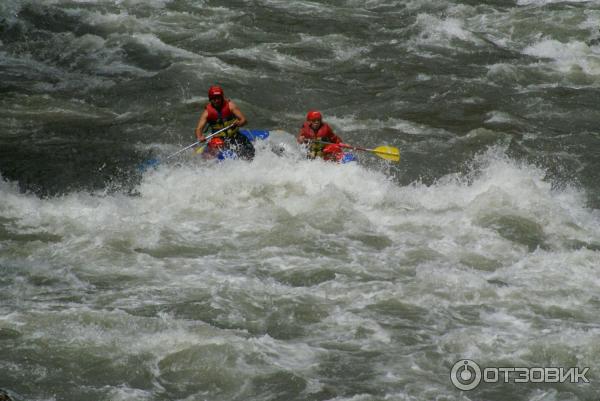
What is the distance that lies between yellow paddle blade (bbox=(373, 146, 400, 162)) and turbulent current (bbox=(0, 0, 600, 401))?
18 centimetres

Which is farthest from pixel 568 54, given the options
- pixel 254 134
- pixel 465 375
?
pixel 465 375

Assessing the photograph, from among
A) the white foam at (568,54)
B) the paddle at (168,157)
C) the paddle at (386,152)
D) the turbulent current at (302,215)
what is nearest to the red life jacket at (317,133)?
the paddle at (386,152)

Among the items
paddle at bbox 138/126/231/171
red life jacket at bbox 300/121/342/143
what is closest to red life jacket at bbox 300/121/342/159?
red life jacket at bbox 300/121/342/143

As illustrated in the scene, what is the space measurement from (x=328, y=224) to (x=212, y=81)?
5476 mm

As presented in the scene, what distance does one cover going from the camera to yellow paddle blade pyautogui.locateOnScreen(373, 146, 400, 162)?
10352 millimetres

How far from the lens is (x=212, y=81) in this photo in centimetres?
1356

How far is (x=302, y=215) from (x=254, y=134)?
7.13 feet

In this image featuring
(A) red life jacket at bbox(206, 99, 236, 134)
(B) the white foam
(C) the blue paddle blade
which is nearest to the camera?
(A) red life jacket at bbox(206, 99, 236, 134)

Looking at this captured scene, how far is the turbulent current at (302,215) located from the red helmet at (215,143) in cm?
33

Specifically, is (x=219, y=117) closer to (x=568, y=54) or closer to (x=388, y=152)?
(x=388, y=152)

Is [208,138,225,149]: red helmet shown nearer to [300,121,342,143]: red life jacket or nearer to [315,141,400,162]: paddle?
[300,121,342,143]: red life jacket

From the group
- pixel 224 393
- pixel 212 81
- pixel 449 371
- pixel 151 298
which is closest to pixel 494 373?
pixel 449 371

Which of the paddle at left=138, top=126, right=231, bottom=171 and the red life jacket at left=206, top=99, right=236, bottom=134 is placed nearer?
the paddle at left=138, top=126, right=231, bottom=171

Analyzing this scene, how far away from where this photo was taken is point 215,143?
10.3 metres
